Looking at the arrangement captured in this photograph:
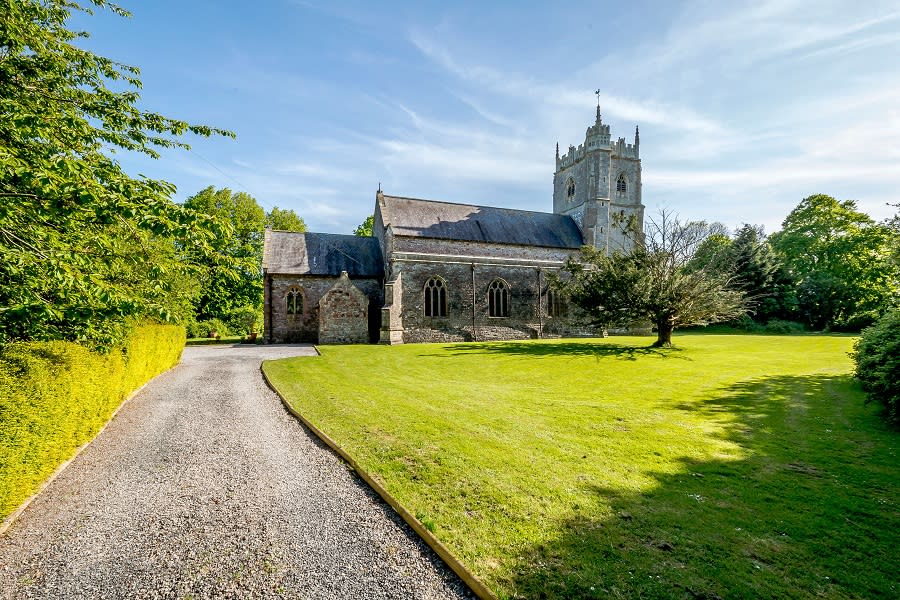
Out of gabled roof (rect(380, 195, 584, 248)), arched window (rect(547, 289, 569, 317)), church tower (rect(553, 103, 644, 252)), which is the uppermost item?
church tower (rect(553, 103, 644, 252))

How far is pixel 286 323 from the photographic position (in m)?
27.5

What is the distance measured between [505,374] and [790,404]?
25.4 feet

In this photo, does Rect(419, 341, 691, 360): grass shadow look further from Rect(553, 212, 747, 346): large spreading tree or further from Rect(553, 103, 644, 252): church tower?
Rect(553, 103, 644, 252): church tower

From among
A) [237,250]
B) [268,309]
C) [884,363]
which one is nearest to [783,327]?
[884,363]

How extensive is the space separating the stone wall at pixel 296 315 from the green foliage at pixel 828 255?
36200mm

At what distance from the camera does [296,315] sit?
27.7 m

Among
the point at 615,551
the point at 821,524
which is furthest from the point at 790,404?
the point at 615,551

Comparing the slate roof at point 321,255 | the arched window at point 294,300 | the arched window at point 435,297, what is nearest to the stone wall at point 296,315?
the arched window at point 294,300

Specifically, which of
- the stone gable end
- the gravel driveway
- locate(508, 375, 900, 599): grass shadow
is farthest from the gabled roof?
locate(508, 375, 900, 599): grass shadow

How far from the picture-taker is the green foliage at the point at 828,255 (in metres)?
32.8

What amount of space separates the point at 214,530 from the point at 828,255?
55.0m

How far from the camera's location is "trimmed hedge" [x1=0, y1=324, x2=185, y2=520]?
4.52 metres

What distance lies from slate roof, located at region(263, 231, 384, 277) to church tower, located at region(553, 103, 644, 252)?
18213 millimetres

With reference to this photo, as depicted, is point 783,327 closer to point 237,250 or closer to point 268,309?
point 268,309
